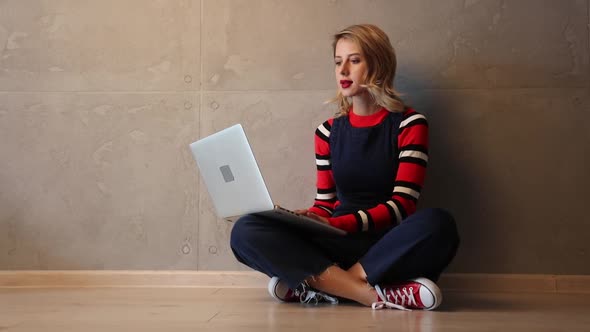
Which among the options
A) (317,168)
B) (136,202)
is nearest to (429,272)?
(317,168)

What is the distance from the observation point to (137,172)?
2.14 meters

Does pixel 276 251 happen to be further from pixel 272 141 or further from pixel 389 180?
pixel 272 141

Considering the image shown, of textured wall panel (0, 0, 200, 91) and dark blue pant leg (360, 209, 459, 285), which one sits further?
textured wall panel (0, 0, 200, 91)

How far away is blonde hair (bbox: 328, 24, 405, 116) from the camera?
1.85m

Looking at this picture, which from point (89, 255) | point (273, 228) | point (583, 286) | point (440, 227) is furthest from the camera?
point (89, 255)

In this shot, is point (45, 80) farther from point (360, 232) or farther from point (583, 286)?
point (583, 286)

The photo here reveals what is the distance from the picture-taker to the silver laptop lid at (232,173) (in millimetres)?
1487

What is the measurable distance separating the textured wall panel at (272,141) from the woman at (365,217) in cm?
12

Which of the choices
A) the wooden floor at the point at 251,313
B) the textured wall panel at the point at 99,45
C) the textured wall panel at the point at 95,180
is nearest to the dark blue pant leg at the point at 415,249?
the wooden floor at the point at 251,313

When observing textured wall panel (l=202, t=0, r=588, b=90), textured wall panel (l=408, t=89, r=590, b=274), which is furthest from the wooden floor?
textured wall panel (l=202, t=0, r=588, b=90)

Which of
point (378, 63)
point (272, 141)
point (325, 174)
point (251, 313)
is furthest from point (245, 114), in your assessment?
point (251, 313)

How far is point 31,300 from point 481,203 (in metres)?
1.40

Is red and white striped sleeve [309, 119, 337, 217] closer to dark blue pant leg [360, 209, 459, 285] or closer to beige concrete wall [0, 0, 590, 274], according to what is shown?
beige concrete wall [0, 0, 590, 274]

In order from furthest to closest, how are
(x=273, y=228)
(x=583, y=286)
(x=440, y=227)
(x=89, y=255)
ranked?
1. (x=89, y=255)
2. (x=583, y=286)
3. (x=273, y=228)
4. (x=440, y=227)
